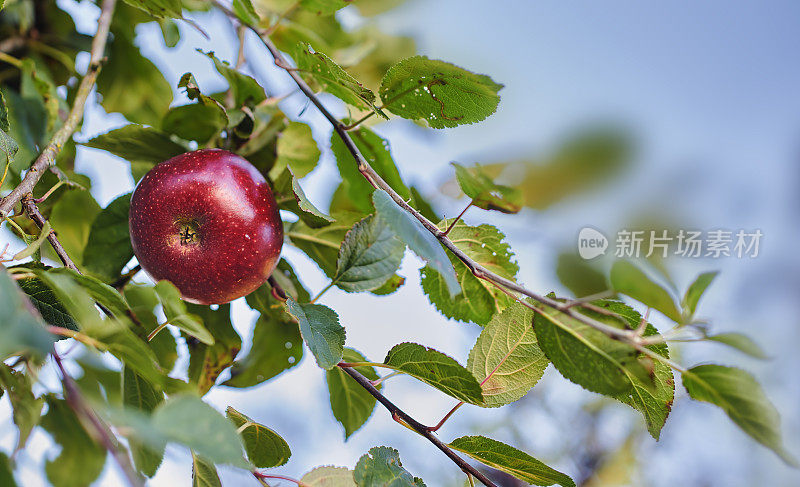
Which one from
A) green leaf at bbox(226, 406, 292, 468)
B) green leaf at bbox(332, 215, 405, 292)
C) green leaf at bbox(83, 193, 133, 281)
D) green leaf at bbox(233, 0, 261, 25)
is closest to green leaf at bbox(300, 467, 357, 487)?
green leaf at bbox(226, 406, 292, 468)

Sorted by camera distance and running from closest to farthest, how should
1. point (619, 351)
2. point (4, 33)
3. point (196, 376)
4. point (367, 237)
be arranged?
point (619, 351)
point (367, 237)
point (196, 376)
point (4, 33)

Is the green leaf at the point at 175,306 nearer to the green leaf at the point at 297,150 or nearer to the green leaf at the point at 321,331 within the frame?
the green leaf at the point at 321,331

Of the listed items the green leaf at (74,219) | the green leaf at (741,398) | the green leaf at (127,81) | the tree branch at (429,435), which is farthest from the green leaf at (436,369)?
the green leaf at (127,81)

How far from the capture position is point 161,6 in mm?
502

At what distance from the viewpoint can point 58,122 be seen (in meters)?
0.56

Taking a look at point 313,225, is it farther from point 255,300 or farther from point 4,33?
point 4,33

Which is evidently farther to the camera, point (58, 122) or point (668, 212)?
point (668, 212)

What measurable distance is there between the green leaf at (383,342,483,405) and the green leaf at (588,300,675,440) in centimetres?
10

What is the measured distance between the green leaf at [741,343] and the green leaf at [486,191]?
0.51 ft

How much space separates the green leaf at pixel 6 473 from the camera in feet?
1.23

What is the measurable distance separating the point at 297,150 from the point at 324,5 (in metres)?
0.14

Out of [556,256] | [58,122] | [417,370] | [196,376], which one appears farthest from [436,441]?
[58,122]

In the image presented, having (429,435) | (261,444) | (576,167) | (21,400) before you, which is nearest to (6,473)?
(21,400)

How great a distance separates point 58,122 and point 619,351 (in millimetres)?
530
